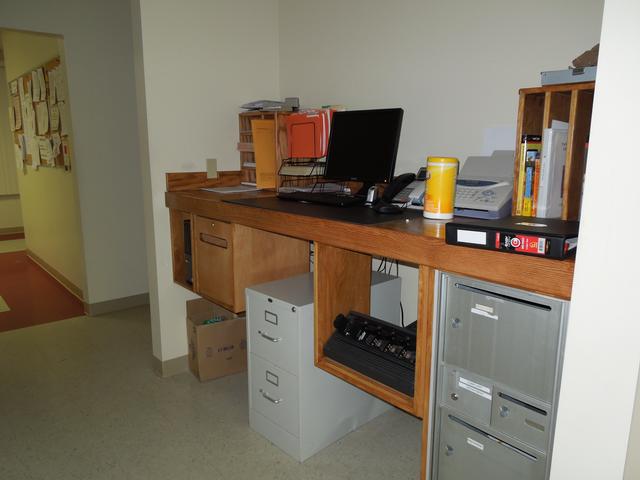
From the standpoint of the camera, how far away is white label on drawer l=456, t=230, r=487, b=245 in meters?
1.19

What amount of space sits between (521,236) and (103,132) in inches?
130

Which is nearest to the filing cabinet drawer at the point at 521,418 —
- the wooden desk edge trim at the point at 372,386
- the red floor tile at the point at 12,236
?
the wooden desk edge trim at the point at 372,386

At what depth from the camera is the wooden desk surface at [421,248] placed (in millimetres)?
1089

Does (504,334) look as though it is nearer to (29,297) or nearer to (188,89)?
(188,89)

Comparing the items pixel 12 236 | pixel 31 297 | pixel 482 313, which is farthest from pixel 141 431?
pixel 12 236

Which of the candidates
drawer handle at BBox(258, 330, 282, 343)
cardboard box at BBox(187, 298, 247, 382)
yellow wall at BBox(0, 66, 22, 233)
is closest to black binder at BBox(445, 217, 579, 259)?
drawer handle at BBox(258, 330, 282, 343)

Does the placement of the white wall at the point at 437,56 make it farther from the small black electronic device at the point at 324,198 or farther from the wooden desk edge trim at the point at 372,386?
the wooden desk edge trim at the point at 372,386

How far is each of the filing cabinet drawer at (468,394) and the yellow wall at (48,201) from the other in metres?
3.18

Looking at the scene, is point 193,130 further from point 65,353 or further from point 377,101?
point 65,353

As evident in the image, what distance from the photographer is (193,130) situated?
8.58 feet

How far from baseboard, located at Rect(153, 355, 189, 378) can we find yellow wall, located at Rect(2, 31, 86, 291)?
4.50ft

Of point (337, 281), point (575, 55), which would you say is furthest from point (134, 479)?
point (575, 55)

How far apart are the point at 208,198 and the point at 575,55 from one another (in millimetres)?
1576

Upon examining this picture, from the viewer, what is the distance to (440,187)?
1.51 m
